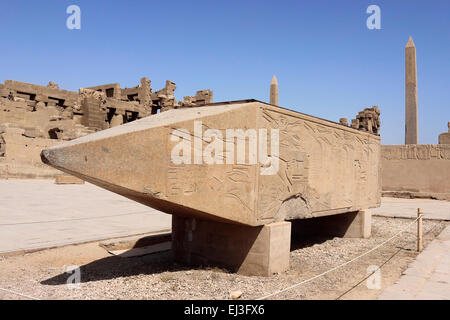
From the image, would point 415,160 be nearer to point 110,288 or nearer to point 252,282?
point 252,282

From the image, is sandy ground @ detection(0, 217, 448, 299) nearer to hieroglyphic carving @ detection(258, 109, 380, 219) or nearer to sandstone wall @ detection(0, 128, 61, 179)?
hieroglyphic carving @ detection(258, 109, 380, 219)

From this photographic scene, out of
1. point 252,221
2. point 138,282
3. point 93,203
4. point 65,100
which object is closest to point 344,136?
point 252,221

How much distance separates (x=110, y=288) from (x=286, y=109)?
9.08ft

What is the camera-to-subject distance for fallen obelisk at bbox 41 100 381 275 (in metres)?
3.26

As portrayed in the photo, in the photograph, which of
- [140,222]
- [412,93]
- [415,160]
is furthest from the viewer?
[412,93]

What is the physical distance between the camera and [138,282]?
3701mm

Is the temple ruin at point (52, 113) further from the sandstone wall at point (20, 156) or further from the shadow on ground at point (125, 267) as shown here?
the shadow on ground at point (125, 267)

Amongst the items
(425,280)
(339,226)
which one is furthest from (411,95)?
(425,280)

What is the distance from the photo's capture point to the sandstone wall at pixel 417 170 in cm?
1329

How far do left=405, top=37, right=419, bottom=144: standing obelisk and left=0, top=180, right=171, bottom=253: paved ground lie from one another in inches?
676

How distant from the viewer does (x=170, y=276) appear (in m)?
3.87

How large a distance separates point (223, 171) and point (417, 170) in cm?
1242

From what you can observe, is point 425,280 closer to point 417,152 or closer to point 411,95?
point 417,152

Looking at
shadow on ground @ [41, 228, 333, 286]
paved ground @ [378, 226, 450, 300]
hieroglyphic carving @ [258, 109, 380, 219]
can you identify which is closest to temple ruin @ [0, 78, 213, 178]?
hieroglyphic carving @ [258, 109, 380, 219]
